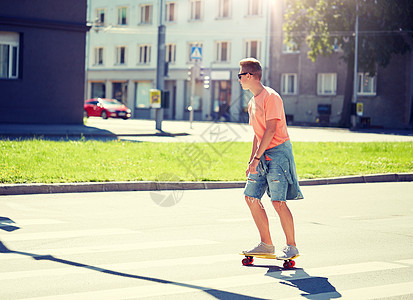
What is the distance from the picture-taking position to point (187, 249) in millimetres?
7160

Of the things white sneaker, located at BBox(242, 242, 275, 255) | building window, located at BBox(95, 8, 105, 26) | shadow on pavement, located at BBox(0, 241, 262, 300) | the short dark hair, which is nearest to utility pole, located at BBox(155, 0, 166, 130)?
shadow on pavement, located at BBox(0, 241, 262, 300)

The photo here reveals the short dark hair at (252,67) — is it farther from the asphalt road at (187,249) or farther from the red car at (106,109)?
the red car at (106,109)

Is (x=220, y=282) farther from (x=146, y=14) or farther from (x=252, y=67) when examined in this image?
(x=146, y=14)

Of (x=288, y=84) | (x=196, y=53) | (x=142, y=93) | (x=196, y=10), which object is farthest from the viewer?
(x=142, y=93)

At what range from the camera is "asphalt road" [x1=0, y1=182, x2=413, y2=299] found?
5551mm

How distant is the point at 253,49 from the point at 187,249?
47.4m

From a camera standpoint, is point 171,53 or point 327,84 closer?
point 327,84

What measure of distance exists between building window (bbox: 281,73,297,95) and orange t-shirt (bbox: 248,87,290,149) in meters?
45.1

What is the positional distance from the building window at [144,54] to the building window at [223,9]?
7.68 meters

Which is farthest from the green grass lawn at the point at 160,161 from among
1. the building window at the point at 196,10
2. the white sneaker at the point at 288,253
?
the building window at the point at 196,10

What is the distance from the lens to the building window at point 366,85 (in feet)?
155

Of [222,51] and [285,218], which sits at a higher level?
[222,51]

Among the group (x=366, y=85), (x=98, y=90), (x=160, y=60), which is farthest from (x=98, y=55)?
(x=160, y=60)

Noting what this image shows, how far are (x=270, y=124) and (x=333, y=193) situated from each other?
665 cm
